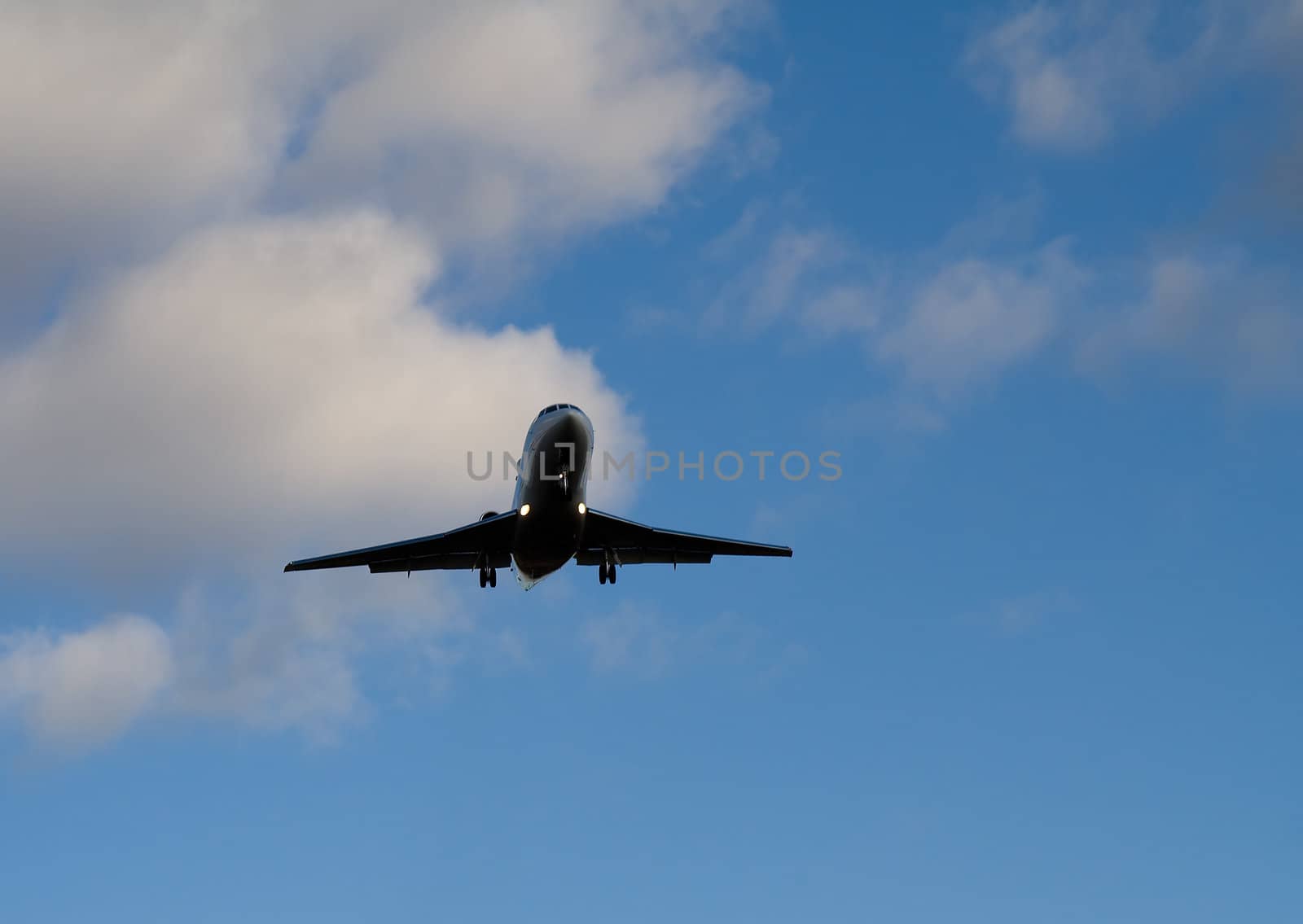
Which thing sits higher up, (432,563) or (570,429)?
(432,563)

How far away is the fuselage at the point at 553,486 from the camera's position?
56.4 meters

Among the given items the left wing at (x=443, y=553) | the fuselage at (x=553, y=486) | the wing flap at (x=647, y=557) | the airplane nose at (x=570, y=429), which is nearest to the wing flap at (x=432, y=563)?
the left wing at (x=443, y=553)

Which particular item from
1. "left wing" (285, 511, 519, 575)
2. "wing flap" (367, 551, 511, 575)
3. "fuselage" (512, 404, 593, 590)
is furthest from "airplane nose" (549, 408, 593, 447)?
"wing flap" (367, 551, 511, 575)

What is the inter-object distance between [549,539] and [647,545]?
27.3 feet

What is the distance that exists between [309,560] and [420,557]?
487cm

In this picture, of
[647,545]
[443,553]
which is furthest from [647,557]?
[443,553]

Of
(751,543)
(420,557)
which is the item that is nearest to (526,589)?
(420,557)

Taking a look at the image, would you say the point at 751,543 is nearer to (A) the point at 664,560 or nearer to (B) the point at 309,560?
(A) the point at 664,560

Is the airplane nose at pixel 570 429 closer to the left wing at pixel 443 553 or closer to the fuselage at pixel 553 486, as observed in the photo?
the fuselage at pixel 553 486

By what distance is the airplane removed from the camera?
→ 56.9 meters

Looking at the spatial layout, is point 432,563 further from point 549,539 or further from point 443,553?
point 549,539

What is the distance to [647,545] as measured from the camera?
6744 centimetres

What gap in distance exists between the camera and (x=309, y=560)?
215 ft

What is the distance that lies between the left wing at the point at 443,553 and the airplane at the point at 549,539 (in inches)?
1.4
